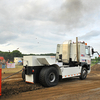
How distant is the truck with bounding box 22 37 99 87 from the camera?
6.82m

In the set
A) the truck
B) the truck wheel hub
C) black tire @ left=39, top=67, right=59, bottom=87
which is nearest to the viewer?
black tire @ left=39, top=67, right=59, bottom=87

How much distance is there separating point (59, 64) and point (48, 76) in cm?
122

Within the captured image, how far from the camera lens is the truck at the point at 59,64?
682cm

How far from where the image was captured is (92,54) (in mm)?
10297

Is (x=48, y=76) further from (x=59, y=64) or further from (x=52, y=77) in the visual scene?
(x=59, y=64)

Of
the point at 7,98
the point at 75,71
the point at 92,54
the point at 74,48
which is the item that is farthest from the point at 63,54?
the point at 7,98

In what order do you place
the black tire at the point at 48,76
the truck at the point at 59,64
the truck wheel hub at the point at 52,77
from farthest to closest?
the truck wheel hub at the point at 52,77 → the truck at the point at 59,64 → the black tire at the point at 48,76

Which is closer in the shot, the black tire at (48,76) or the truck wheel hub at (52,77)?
the black tire at (48,76)

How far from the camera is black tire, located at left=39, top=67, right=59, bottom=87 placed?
665cm

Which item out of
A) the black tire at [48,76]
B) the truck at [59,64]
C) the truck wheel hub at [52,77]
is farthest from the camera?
the truck wheel hub at [52,77]

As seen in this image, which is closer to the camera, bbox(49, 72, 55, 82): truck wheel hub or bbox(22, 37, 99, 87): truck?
bbox(22, 37, 99, 87): truck

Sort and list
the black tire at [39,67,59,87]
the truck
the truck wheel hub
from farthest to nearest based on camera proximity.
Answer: the truck wheel hub → the truck → the black tire at [39,67,59,87]

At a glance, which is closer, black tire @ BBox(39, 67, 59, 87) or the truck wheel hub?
black tire @ BBox(39, 67, 59, 87)

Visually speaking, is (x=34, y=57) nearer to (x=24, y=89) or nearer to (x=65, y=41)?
(x=24, y=89)
